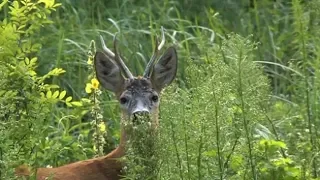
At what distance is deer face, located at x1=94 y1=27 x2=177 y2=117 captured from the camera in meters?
7.91

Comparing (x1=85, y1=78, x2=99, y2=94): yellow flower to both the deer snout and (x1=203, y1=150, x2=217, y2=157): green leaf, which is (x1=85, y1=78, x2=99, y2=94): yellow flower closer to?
the deer snout

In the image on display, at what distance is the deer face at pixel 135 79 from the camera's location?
7.91 metres

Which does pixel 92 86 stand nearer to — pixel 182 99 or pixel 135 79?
pixel 135 79

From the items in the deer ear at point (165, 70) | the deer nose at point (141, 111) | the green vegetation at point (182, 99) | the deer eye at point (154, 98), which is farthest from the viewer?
the deer ear at point (165, 70)

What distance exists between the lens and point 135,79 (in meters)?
8.06

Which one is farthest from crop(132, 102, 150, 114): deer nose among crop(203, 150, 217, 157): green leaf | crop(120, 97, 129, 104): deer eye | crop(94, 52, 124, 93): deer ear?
crop(203, 150, 217, 157): green leaf

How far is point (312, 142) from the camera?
718cm

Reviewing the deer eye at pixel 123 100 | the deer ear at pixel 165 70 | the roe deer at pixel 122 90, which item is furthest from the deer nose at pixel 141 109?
the deer ear at pixel 165 70

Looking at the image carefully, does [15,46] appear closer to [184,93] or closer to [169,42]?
[184,93]

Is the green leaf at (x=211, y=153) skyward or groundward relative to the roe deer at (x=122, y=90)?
groundward

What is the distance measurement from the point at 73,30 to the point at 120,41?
0.46 m

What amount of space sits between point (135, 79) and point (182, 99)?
1788mm

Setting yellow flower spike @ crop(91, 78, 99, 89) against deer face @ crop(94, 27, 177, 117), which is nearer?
deer face @ crop(94, 27, 177, 117)

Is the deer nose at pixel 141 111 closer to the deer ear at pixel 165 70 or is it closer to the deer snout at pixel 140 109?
the deer snout at pixel 140 109
